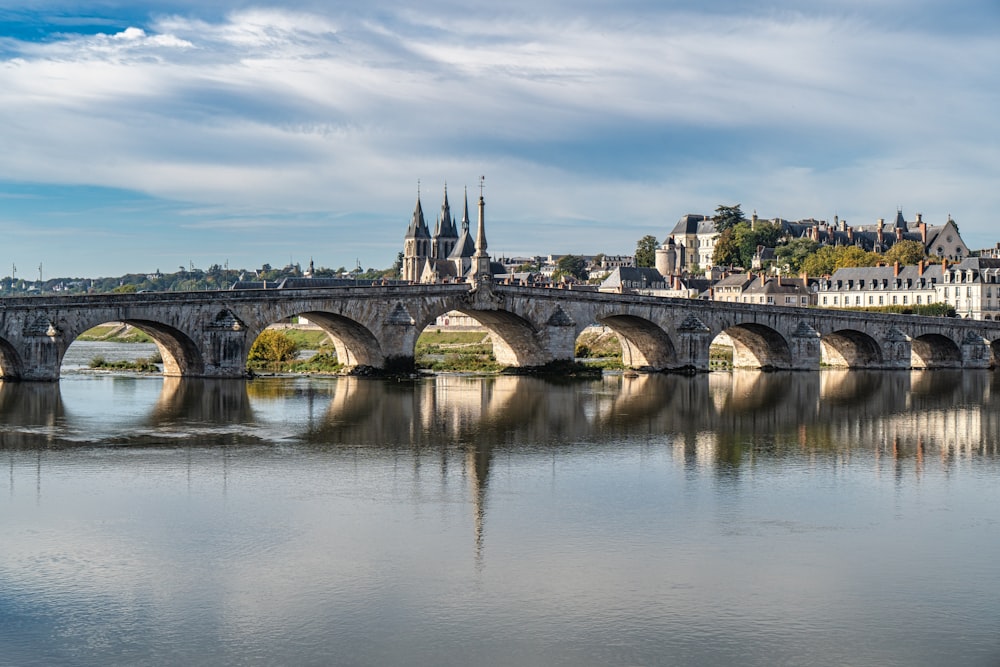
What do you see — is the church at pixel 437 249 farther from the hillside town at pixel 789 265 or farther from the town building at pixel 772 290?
the town building at pixel 772 290

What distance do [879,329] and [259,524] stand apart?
5475 centimetres

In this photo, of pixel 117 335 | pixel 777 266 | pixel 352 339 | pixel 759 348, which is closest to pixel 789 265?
pixel 777 266

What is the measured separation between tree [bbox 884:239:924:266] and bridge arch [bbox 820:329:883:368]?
42289 millimetres

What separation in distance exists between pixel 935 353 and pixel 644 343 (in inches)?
945

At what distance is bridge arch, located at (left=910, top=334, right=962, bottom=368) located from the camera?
240 ft

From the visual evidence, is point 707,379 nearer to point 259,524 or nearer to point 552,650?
point 259,524

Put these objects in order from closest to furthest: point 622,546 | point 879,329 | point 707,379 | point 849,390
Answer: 1. point 622,546
2. point 849,390
3. point 707,379
4. point 879,329

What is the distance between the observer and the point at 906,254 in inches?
4486

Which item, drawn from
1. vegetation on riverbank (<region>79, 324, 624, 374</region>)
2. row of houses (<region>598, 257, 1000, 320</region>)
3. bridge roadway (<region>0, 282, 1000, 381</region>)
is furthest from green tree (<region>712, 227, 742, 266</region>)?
bridge roadway (<region>0, 282, 1000, 381</region>)

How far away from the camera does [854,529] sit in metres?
21.5

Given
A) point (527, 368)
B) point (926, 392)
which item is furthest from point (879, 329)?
point (527, 368)

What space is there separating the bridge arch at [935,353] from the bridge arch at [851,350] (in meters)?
4.73

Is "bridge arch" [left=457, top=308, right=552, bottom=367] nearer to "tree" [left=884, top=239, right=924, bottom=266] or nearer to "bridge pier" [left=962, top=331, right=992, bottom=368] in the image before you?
"bridge pier" [left=962, top=331, right=992, bottom=368]

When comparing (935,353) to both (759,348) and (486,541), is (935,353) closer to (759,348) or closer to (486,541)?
(759,348)
